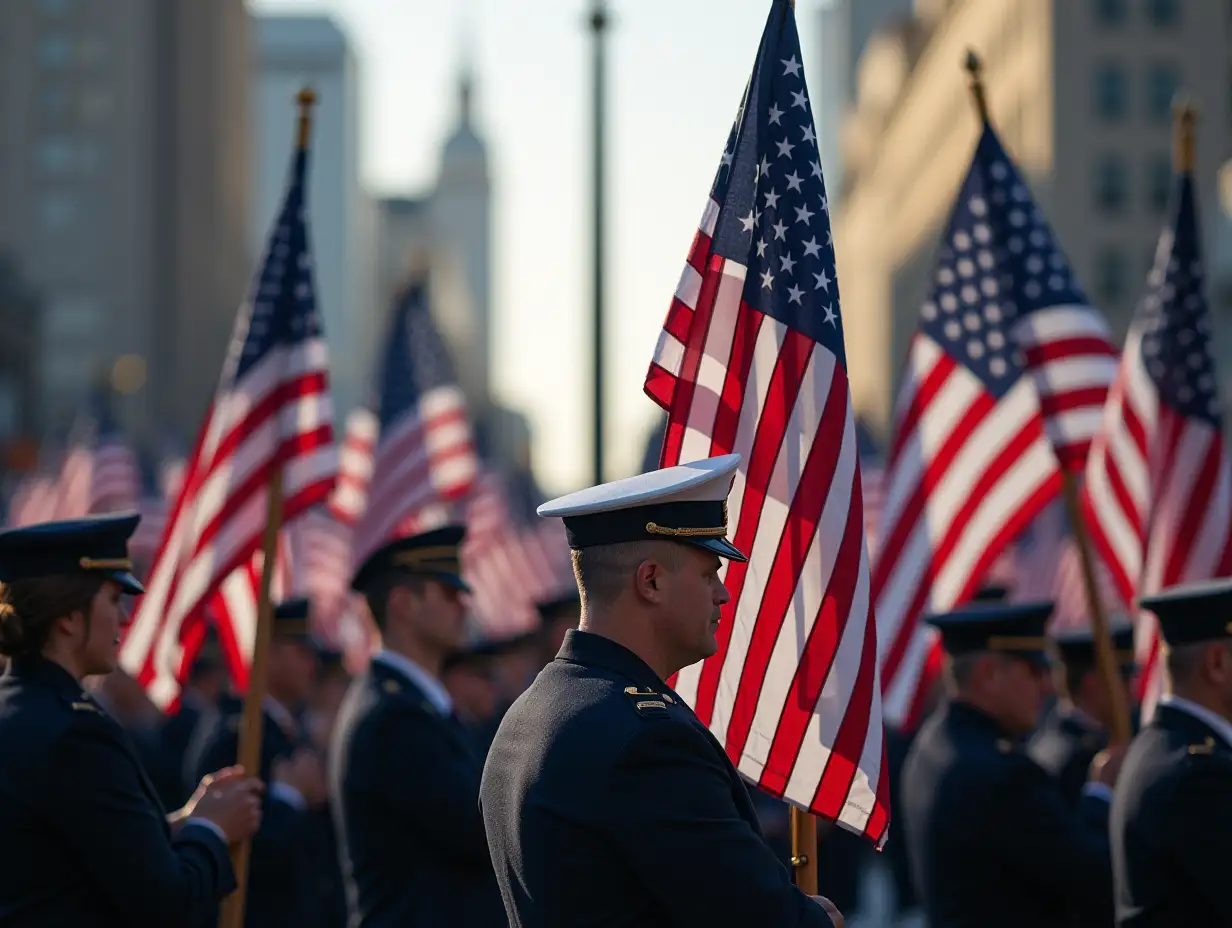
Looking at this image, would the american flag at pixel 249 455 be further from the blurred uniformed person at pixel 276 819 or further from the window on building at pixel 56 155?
the window on building at pixel 56 155

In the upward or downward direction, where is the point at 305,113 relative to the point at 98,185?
downward

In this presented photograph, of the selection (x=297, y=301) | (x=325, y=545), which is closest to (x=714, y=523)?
(x=297, y=301)

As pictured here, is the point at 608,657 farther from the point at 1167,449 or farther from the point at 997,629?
the point at 1167,449

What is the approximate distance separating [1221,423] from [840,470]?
3.98 metres

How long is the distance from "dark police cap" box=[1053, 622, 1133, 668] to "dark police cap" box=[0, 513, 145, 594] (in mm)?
5054

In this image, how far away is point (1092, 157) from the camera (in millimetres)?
63969

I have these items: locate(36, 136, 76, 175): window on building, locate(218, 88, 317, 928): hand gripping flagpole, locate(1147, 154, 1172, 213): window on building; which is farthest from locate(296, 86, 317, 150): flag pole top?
locate(36, 136, 76, 175): window on building

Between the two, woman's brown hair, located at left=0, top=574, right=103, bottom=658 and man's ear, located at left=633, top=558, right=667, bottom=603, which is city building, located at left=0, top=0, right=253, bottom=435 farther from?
man's ear, located at left=633, top=558, right=667, bottom=603

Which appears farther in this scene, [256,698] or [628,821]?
[256,698]

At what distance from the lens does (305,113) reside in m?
7.63

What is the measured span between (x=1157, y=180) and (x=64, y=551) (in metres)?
63.0

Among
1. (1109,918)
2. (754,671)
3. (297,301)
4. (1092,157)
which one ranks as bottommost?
(1109,918)

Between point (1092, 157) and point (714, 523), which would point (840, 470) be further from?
point (1092, 157)

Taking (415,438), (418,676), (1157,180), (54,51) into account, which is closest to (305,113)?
(418,676)
